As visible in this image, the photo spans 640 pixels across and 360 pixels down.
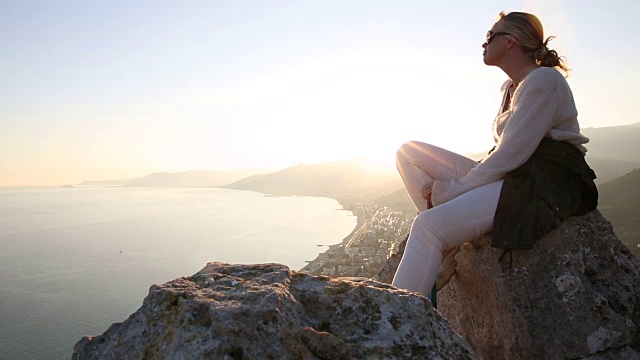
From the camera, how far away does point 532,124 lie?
126 inches

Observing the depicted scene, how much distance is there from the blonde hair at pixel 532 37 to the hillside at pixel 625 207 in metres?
38.3

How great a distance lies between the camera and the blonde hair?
3578 millimetres

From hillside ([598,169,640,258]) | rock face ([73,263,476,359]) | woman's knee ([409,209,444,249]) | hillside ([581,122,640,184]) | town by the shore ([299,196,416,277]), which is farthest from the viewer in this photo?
hillside ([581,122,640,184])

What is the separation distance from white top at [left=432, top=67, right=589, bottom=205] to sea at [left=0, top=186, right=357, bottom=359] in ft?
87.7

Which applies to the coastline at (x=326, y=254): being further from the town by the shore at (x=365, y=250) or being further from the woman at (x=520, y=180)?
the woman at (x=520, y=180)

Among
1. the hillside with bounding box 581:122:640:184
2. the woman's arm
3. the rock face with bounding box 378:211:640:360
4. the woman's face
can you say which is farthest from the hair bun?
the hillside with bounding box 581:122:640:184

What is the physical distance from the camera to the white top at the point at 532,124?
320cm

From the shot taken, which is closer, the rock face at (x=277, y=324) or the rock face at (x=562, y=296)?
the rock face at (x=277, y=324)

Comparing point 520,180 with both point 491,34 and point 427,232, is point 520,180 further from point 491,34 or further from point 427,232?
point 491,34

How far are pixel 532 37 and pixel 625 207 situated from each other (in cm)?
5806

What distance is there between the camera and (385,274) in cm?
450

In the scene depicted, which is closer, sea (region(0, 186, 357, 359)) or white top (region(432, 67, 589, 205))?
white top (region(432, 67, 589, 205))

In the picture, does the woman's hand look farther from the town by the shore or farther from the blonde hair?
the town by the shore

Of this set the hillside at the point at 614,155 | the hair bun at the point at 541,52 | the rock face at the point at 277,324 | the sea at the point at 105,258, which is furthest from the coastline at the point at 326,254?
the hillside at the point at 614,155
